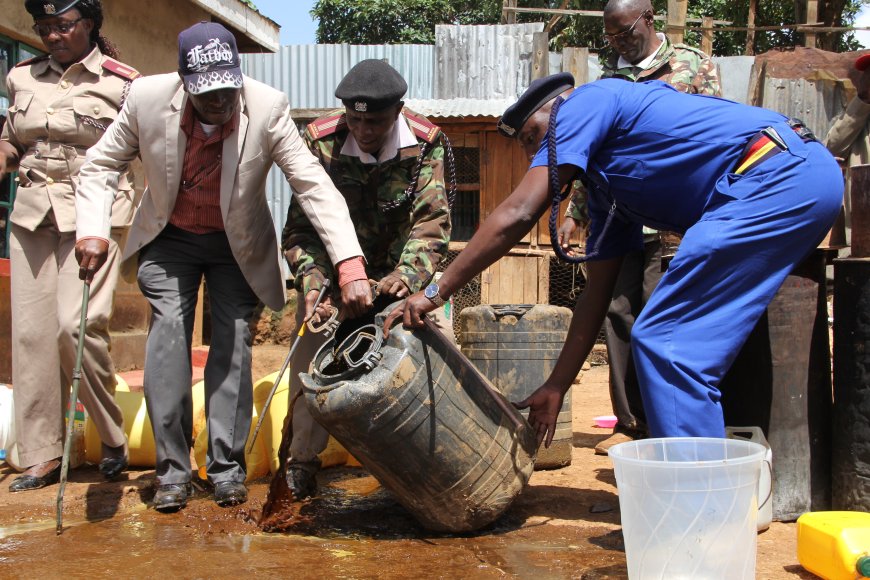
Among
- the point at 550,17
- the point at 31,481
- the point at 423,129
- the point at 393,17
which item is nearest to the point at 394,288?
the point at 423,129

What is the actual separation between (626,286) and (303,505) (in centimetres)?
210

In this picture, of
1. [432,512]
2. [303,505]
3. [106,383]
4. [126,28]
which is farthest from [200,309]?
[432,512]

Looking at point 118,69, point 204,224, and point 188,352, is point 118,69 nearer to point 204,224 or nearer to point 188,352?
point 204,224

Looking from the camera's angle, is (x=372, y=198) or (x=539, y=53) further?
(x=539, y=53)

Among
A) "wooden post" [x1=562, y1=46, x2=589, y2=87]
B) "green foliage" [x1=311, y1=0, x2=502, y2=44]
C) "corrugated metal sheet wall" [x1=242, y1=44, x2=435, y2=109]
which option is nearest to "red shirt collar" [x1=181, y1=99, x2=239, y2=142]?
"corrugated metal sheet wall" [x1=242, y1=44, x2=435, y2=109]

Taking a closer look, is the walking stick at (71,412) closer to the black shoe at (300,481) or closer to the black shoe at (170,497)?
the black shoe at (170,497)

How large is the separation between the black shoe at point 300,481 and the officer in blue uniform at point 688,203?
4.14ft

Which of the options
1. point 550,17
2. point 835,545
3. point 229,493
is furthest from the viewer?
point 550,17

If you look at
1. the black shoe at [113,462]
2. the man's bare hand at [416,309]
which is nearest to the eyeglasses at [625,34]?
the man's bare hand at [416,309]

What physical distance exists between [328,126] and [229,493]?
1.69m

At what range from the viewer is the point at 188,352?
395 cm

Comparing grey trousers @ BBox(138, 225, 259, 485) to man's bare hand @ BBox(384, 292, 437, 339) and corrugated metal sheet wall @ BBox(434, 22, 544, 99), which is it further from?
corrugated metal sheet wall @ BBox(434, 22, 544, 99)

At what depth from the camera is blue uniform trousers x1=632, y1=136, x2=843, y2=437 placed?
271 cm

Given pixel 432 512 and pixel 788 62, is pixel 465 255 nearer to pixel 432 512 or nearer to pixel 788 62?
pixel 432 512
